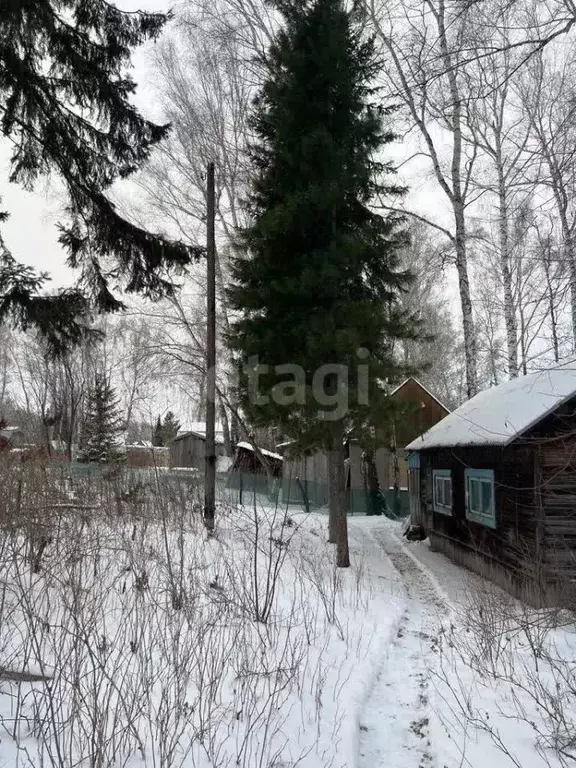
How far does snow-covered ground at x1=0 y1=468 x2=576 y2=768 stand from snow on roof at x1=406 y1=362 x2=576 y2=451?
2.69 meters

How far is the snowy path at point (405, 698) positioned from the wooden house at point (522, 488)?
120 cm

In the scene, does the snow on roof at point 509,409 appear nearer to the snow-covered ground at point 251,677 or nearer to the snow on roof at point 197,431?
the snow-covered ground at point 251,677

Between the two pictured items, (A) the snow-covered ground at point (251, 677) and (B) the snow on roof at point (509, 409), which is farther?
(B) the snow on roof at point (509, 409)

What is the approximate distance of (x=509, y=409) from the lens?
941 centimetres

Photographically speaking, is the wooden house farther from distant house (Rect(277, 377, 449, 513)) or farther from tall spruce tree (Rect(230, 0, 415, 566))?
distant house (Rect(277, 377, 449, 513))

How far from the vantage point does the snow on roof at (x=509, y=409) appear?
7891 mm

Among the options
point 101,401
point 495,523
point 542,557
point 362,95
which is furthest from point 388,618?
point 101,401

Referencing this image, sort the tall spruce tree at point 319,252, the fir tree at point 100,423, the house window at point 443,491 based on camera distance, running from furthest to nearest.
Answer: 1. the fir tree at point 100,423
2. the house window at point 443,491
3. the tall spruce tree at point 319,252

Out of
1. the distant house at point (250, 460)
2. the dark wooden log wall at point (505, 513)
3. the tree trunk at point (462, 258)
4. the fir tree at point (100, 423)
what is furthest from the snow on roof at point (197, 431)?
the dark wooden log wall at point (505, 513)

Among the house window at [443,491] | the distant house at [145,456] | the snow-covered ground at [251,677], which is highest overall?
the distant house at [145,456]

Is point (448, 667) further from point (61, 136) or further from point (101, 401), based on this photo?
point (101, 401)

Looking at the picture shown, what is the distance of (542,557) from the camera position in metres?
7.95

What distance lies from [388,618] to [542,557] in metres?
2.88

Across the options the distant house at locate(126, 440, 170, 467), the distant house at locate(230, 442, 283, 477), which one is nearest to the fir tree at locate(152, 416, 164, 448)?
the distant house at locate(126, 440, 170, 467)
